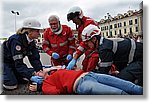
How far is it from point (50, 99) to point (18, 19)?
0.67 m

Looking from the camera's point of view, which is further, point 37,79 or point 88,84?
point 37,79

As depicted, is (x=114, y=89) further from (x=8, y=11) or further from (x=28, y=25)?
(x=8, y=11)

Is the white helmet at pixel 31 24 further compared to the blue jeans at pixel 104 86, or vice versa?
the white helmet at pixel 31 24

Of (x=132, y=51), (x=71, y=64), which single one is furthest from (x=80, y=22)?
(x=132, y=51)

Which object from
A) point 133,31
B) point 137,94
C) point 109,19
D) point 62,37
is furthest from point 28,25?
point 137,94

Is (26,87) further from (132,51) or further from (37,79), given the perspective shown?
(132,51)

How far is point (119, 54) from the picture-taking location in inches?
92.4

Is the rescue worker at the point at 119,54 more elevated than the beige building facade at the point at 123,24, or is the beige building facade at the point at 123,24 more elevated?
the beige building facade at the point at 123,24

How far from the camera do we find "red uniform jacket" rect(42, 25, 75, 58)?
2.44 metres

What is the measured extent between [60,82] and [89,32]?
17.0 inches

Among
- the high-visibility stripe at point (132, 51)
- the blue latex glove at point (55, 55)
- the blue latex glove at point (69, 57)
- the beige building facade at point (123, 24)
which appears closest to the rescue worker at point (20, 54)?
the blue latex glove at point (55, 55)

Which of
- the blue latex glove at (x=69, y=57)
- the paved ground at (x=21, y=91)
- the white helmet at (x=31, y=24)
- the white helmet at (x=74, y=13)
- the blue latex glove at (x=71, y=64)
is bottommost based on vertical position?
the paved ground at (x=21, y=91)

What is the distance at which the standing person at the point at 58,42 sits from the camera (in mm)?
2443

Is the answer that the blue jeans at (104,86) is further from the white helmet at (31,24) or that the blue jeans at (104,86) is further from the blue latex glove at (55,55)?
the white helmet at (31,24)
